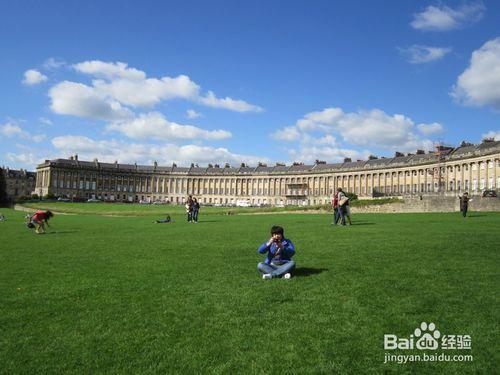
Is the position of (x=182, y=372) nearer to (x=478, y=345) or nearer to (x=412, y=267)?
(x=478, y=345)

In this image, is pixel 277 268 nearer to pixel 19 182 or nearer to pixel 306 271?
pixel 306 271

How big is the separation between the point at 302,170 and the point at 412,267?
13165cm

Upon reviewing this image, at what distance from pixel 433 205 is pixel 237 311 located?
150 feet

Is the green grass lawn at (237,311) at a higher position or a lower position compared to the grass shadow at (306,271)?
lower

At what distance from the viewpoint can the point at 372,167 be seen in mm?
119250

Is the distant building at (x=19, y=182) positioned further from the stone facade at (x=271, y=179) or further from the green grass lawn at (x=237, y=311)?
the green grass lawn at (x=237, y=311)

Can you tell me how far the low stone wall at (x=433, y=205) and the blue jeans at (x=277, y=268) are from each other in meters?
40.0

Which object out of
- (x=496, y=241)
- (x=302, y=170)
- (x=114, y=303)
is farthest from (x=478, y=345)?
(x=302, y=170)

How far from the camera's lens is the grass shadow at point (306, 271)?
38.2 feet

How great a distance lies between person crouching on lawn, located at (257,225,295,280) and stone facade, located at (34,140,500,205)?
84.8 m

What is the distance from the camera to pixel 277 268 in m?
11.5

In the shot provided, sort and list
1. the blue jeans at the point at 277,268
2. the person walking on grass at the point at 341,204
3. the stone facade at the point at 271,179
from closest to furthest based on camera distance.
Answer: the blue jeans at the point at 277,268, the person walking on grass at the point at 341,204, the stone facade at the point at 271,179

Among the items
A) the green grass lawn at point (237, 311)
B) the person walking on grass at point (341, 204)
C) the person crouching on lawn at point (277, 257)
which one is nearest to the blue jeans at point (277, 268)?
the person crouching on lawn at point (277, 257)

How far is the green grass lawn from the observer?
21.4 ft
